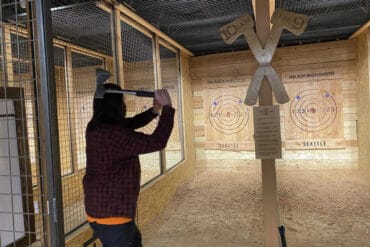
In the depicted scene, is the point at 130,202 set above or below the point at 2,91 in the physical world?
below

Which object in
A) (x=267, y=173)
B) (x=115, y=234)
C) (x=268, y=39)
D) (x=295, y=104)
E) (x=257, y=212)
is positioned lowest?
(x=257, y=212)

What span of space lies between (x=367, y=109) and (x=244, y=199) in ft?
6.25

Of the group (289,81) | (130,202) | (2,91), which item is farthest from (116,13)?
(289,81)

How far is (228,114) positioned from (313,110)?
1.23 metres

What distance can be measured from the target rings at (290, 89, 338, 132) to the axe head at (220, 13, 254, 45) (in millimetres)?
3448

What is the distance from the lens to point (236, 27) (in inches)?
63.4

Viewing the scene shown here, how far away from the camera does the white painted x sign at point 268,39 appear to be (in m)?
1.52

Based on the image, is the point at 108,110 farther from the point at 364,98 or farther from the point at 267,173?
the point at 364,98

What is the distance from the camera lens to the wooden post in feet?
5.16

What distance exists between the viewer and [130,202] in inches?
49.2

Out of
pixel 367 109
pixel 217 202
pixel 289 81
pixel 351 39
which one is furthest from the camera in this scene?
pixel 289 81

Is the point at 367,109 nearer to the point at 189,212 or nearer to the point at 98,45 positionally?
the point at 189,212

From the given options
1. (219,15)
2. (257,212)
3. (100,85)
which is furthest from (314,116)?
(100,85)

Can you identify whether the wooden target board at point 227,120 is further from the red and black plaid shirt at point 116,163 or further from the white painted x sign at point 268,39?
the red and black plaid shirt at point 116,163
